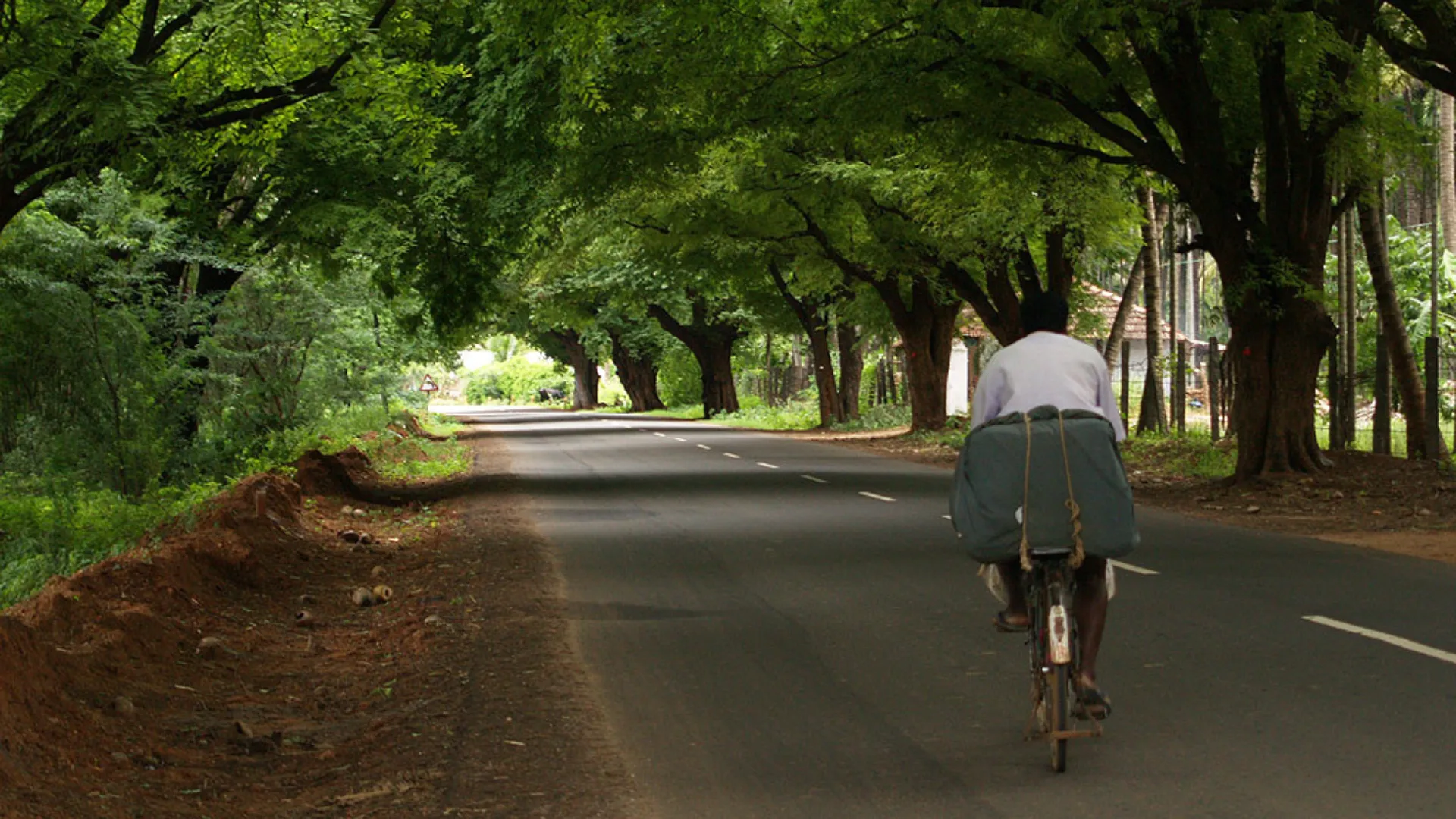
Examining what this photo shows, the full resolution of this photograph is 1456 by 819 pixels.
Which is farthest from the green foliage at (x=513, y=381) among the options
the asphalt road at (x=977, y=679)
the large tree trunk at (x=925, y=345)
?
the asphalt road at (x=977, y=679)

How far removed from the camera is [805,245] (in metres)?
38.5

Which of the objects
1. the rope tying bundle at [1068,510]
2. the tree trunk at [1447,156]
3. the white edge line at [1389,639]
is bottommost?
the white edge line at [1389,639]

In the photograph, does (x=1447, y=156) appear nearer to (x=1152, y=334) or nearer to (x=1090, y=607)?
(x=1152, y=334)

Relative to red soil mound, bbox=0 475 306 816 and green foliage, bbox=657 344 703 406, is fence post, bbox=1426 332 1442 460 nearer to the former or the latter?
red soil mound, bbox=0 475 306 816

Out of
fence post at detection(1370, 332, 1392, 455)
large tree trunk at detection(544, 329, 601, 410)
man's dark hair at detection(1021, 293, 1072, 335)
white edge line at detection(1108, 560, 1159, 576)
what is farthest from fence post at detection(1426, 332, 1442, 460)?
large tree trunk at detection(544, 329, 601, 410)

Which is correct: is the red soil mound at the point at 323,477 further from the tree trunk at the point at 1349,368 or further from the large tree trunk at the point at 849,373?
the large tree trunk at the point at 849,373

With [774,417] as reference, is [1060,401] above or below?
above

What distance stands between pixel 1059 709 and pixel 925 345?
33.8 metres

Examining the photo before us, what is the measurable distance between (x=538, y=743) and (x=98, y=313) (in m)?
13.5

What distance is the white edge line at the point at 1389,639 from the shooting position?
8.45 meters

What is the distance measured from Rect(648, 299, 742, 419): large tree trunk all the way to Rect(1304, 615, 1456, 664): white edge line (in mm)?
51028

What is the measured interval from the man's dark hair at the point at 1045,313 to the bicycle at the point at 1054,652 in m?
1.11

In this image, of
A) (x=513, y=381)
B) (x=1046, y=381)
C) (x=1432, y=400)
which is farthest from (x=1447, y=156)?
(x=513, y=381)

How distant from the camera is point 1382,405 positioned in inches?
957
